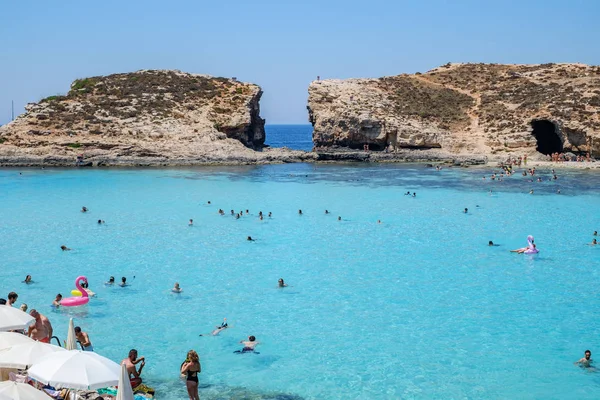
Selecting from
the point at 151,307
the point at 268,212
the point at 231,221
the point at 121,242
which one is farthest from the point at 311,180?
the point at 151,307

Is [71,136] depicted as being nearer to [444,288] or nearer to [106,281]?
[106,281]

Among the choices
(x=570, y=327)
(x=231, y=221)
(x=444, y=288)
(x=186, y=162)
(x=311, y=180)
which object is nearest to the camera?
(x=570, y=327)

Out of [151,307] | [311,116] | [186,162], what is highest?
[311,116]

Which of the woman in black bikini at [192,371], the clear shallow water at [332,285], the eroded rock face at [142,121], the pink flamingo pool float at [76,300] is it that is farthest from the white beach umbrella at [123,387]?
the eroded rock face at [142,121]

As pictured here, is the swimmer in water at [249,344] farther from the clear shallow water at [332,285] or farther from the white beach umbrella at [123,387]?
the white beach umbrella at [123,387]

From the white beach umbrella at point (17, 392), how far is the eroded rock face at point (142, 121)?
2231 inches

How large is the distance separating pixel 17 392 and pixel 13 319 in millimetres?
4471

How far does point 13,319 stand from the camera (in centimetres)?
1298

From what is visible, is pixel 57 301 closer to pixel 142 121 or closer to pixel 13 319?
pixel 13 319

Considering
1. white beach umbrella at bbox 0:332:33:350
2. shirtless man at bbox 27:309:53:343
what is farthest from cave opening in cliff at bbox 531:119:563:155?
white beach umbrella at bbox 0:332:33:350

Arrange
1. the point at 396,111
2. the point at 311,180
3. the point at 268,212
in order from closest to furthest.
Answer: the point at 268,212
the point at 311,180
the point at 396,111

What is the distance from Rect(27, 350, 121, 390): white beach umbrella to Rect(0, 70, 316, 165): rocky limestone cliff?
55.0 m

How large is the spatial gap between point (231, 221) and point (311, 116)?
47.2 meters

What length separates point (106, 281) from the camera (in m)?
22.2
